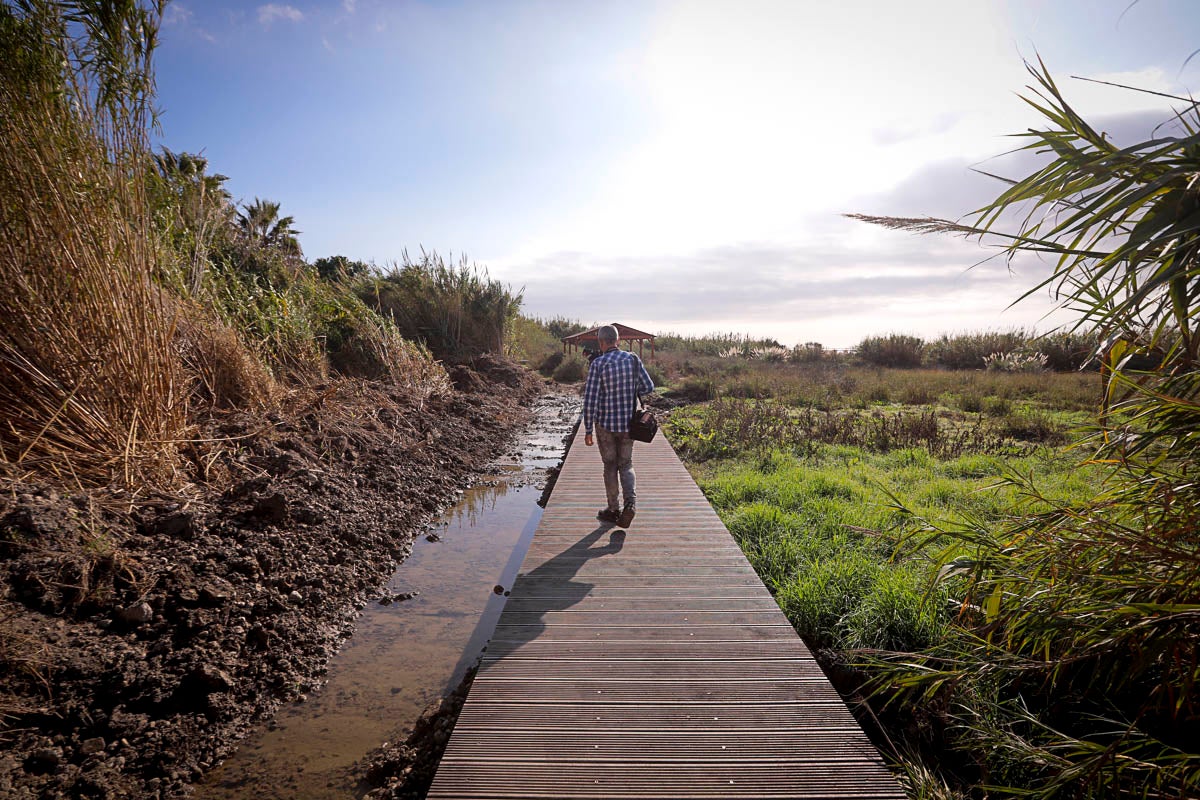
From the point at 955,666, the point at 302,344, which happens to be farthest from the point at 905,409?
the point at 302,344

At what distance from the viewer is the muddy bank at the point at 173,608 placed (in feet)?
8.35

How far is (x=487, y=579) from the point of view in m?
5.07

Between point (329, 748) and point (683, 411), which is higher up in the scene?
point (683, 411)

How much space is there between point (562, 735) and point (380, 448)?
574 centimetres

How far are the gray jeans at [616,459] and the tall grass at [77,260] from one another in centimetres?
352

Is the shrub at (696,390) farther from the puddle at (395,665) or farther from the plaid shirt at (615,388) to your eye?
the plaid shirt at (615,388)

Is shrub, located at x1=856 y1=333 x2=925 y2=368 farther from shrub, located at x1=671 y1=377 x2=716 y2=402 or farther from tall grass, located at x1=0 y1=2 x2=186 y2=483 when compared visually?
tall grass, located at x1=0 y1=2 x2=186 y2=483

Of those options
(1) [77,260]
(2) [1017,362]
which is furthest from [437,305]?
(2) [1017,362]

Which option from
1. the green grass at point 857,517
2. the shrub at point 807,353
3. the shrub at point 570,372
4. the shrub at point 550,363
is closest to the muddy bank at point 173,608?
the green grass at point 857,517

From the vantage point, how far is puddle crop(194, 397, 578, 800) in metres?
2.74

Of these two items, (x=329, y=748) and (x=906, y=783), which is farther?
(x=329, y=748)

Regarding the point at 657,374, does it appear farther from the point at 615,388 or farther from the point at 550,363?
the point at 615,388

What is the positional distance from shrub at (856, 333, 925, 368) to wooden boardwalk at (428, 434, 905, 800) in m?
24.8

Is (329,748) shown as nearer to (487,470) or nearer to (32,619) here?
(32,619)
